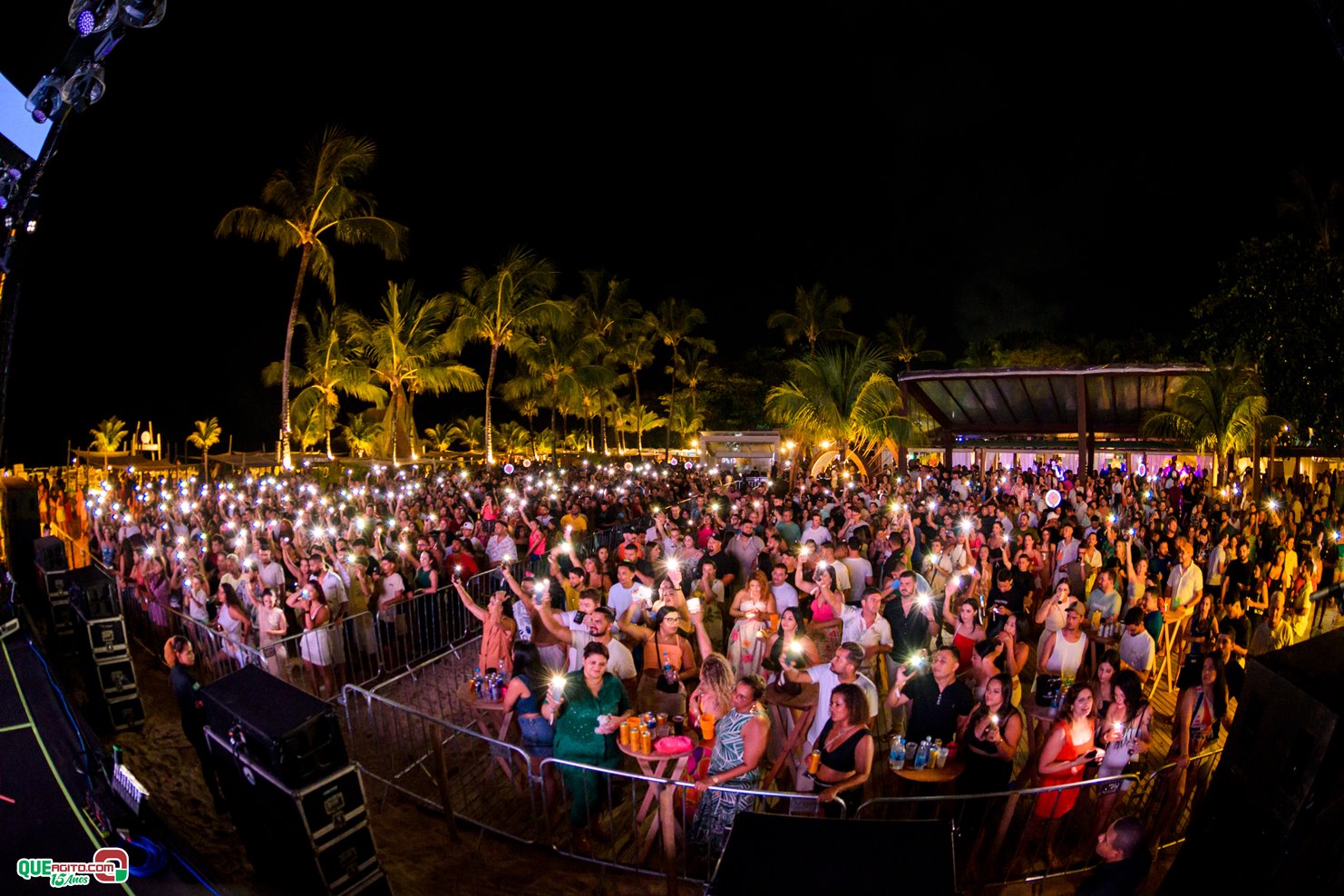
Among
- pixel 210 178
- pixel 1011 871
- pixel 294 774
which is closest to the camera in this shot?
pixel 294 774

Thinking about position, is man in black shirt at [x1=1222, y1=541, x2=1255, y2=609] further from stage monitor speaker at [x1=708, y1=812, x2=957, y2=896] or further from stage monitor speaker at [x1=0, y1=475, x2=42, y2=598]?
stage monitor speaker at [x1=0, y1=475, x2=42, y2=598]

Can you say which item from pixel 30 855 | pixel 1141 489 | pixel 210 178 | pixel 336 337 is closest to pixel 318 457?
pixel 336 337

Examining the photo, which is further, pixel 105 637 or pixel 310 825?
pixel 105 637

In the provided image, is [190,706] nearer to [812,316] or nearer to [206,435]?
[812,316]

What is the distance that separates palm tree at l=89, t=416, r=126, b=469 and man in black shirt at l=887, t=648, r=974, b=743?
45.1 metres

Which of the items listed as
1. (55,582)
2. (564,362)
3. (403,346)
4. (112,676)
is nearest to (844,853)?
(112,676)

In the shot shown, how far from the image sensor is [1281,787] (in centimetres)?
283

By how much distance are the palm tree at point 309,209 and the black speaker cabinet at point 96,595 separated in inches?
648

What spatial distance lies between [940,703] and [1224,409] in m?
15.8

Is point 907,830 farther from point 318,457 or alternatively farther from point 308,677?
point 318,457

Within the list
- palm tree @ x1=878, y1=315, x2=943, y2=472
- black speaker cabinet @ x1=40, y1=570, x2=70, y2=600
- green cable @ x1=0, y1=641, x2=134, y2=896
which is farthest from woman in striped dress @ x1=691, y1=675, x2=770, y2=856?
palm tree @ x1=878, y1=315, x2=943, y2=472

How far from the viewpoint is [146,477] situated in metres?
23.1

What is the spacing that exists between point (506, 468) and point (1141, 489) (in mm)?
17410

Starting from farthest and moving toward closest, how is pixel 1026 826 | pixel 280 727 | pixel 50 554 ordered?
pixel 50 554 < pixel 1026 826 < pixel 280 727
